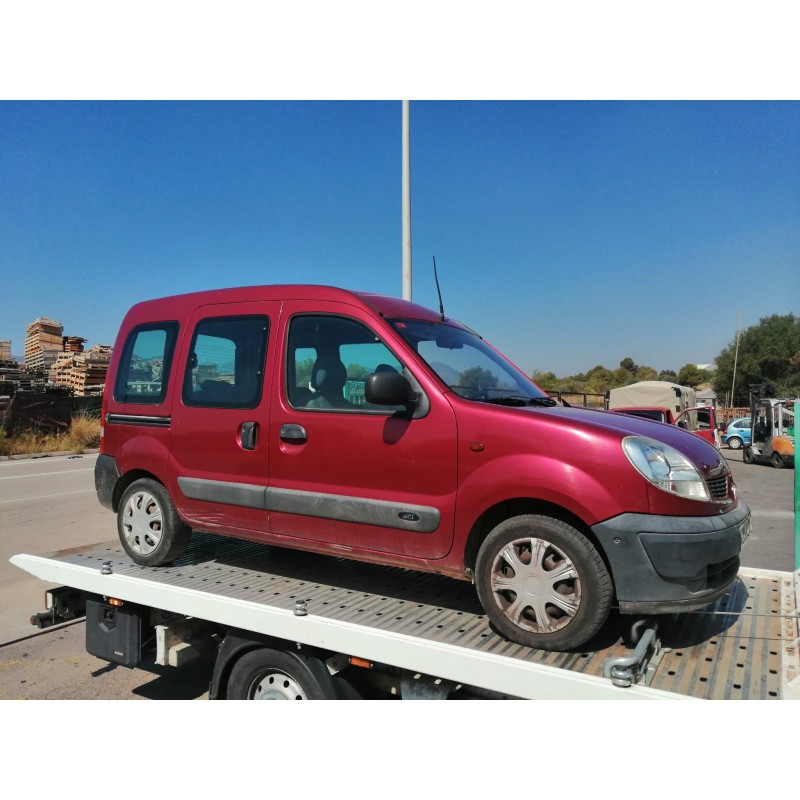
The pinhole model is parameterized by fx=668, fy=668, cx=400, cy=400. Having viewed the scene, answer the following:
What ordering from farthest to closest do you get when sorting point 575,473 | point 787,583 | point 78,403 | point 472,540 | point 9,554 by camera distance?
point 78,403 < point 9,554 < point 787,583 < point 472,540 < point 575,473

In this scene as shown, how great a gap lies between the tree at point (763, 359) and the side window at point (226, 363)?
49971 millimetres

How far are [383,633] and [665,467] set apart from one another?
1.51m

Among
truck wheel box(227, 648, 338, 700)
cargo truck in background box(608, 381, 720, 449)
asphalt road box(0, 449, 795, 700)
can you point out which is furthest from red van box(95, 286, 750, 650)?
cargo truck in background box(608, 381, 720, 449)

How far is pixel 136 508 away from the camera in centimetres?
481

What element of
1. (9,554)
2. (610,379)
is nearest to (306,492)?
(9,554)

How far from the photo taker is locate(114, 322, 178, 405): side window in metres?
4.76

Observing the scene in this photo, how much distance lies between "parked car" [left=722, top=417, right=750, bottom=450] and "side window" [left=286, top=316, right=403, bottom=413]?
2668 centimetres

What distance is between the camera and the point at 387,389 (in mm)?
3410

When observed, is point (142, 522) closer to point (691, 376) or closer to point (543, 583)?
point (543, 583)

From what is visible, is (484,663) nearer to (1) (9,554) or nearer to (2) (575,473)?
(2) (575,473)

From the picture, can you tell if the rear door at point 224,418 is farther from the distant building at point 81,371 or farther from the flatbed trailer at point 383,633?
the distant building at point 81,371

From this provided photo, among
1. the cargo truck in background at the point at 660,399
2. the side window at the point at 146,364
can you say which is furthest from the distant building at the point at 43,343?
the side window at the point at 146,364

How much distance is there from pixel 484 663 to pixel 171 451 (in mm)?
2711

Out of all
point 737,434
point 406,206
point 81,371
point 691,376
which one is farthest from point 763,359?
point 406,206
